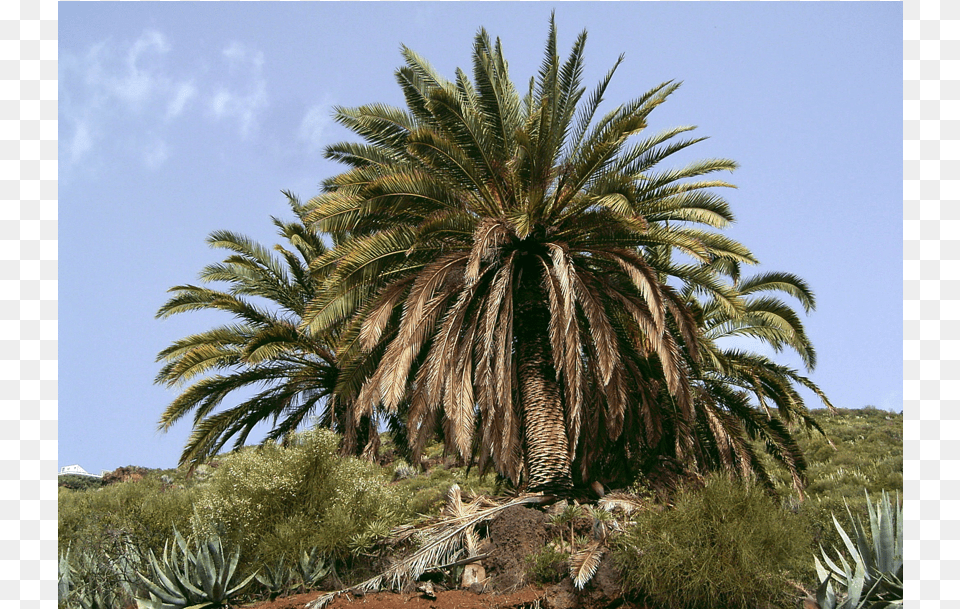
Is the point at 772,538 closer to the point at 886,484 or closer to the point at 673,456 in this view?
the point at 673,456

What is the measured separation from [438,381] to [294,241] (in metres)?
7.85

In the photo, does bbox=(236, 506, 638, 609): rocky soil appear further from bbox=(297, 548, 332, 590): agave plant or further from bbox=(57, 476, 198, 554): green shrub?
bbox=(57, 476, 198, 554): green shrub

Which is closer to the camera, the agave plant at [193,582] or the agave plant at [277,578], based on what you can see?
the agave plant at [193,582]

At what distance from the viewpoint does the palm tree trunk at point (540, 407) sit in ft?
45.8

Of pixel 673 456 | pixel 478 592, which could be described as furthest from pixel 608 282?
pixel 478 592

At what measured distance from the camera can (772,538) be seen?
35.1 ft

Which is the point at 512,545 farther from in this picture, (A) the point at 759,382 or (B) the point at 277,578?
(A) the point at 759,382

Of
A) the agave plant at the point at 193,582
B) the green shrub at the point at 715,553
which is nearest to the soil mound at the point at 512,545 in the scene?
the green shrub at the point at 715,553

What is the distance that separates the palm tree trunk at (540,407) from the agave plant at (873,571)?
15.5 ft

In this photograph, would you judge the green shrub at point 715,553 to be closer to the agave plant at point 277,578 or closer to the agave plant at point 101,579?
the agave plant at point 277,578

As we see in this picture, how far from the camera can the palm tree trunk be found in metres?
13.9

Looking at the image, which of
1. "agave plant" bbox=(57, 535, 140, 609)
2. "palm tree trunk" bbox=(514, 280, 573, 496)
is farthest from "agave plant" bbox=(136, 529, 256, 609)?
"palm tree trunk" bbox=(514, 280, 573, 496)

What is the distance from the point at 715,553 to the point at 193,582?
774 centimetres
